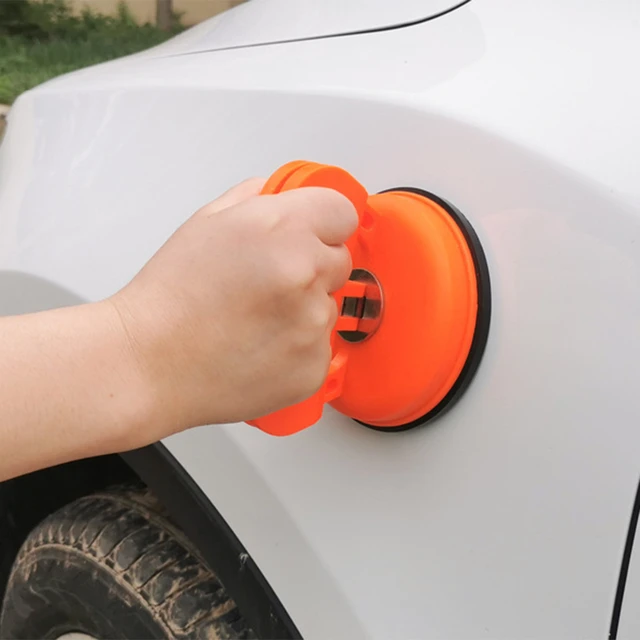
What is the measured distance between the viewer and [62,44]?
5480 millimetres

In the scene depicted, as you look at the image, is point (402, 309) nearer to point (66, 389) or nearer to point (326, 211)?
point (326, 211)

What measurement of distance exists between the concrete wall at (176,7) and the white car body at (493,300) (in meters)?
6.83

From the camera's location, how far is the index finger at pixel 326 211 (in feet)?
2.15

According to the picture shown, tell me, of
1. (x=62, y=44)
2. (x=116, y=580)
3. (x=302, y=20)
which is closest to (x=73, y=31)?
(x=62, y=44)

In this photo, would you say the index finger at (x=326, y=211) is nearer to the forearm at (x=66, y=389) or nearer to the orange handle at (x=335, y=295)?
the orange handle at (x=335, y=295)

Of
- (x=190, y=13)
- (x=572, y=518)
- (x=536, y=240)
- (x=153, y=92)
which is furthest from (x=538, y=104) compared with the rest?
(x=190, y=13)

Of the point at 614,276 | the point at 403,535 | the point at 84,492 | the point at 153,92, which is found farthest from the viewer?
the point at 84,492

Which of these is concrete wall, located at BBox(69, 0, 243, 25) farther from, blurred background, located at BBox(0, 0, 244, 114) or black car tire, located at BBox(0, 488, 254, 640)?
black car tire, located at BBox(0, 488, 254, 640)

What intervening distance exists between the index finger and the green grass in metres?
4.15

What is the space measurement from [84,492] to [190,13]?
7241 millimetres

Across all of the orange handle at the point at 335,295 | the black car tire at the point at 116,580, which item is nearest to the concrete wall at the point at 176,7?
the black car tire at the point at 116,580

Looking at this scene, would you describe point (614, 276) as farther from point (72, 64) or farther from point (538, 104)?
point (72, 64)

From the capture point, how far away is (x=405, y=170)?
0.78m

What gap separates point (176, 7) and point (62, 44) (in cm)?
238
